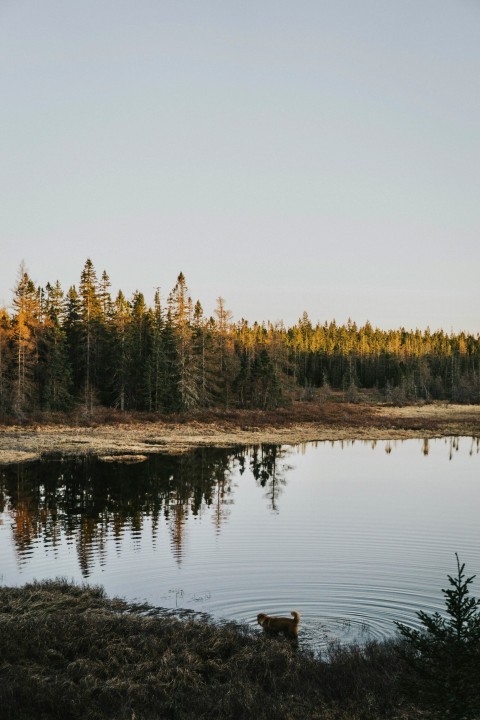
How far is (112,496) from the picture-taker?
2762 cm

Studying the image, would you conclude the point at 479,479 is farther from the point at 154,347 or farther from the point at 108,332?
the point at 108,332

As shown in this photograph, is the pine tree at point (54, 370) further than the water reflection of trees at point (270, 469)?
Yes

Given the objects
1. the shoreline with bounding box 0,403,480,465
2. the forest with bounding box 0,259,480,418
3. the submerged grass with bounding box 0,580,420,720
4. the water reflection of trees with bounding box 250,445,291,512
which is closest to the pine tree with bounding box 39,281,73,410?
the forest with bounding box 0,259,480,418

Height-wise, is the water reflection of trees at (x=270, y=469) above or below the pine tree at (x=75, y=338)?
below

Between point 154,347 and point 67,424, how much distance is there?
16.6 meters

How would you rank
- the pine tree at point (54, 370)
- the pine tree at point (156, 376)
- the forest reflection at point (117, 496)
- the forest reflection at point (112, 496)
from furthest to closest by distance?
1. the pine tree at point (156, 376)
2. the pine tree at point (54, 370)
3. the forest reflection at point (112, 496)
4. the forest reflection at point (117, 496)

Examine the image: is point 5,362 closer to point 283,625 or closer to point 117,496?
point 117,496

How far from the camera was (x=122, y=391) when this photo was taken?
69812 millimetres

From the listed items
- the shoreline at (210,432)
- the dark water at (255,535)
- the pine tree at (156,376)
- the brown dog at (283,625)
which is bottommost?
the dark water at (255,535)

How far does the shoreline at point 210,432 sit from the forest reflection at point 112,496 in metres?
4.04

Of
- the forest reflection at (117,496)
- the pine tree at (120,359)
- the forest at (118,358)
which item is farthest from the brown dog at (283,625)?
the pine tree at (120,359)

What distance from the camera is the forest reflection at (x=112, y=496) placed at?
20.4 meters

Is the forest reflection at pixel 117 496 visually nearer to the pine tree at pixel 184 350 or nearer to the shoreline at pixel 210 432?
the shoreline at pixel 210 432

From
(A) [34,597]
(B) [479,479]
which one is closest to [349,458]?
(B) [479,479]
